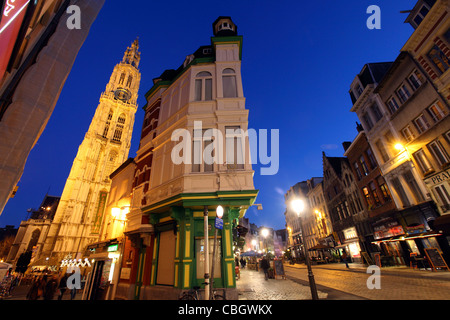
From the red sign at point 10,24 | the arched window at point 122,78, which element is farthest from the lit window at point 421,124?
the arched window at point 122,78

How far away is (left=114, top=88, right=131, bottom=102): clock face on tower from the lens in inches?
2746

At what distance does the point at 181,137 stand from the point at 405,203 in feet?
70.7

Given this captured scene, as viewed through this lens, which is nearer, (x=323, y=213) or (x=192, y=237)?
(x=192, y=237)

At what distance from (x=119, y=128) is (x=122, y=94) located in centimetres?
1368

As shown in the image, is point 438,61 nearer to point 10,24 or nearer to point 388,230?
point 388,230

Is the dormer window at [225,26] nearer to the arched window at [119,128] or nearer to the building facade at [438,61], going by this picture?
the building facade at [438,61]

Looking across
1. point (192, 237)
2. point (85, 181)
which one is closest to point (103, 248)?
point (192, 237)

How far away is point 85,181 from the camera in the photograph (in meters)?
54.7

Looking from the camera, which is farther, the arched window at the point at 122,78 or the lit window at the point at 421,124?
the arched window at the point at 122,78

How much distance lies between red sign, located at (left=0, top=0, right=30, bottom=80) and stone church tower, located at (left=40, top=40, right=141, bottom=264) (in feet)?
160

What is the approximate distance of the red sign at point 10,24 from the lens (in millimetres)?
3367

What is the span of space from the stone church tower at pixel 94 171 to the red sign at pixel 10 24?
48776 mm

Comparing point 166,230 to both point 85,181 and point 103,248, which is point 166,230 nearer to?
point 103,248
